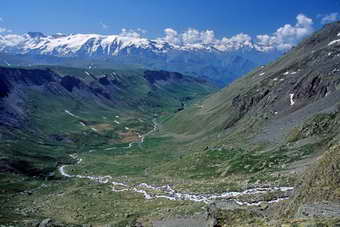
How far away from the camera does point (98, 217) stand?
90.8 meters

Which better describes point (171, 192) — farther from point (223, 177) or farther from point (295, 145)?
point (295, 145)

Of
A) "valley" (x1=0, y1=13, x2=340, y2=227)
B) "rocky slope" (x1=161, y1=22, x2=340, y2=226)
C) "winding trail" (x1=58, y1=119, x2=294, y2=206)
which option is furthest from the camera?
"winding trail" (x1=58, y1=119, x2=294, y2=206)

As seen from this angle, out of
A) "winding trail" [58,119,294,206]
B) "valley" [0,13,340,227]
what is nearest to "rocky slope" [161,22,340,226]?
"valley" [0,13,340,227]

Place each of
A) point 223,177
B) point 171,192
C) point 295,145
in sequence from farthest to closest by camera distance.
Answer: point 295,145 < point 223,177 < point 171,192

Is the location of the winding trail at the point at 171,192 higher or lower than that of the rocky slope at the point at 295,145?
lower

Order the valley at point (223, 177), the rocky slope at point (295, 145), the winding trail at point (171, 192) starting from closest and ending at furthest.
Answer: the rocky slope at point (295, 145), the valley at point (223, 177), the winding trail at point (171, 192)

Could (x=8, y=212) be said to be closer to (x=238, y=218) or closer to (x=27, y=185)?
(x=27, y=185)

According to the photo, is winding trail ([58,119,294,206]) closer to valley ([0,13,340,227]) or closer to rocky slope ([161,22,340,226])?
valley ([0,13,340,227])

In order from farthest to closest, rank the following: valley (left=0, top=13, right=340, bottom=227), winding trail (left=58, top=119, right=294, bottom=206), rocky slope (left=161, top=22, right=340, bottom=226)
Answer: winding trail (left=58, top=119, right=294, bottom=206), valley (left=0, top=13, right=340, bottom=227), rocky slope (left=161, top=22, right=340, bottom=226)

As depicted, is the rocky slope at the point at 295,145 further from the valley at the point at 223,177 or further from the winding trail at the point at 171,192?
the winding trail at the point at 171,192

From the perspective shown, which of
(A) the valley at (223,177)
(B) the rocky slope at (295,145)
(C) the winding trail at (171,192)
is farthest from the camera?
(C) the winding trail at (171,192)

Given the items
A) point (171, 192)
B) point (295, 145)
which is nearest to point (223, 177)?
point (171, 192)

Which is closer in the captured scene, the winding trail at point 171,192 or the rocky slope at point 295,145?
the rocky slope at point 295,145

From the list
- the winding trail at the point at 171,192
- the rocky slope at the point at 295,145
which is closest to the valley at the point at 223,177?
the rocky slope at the point at 295,145
